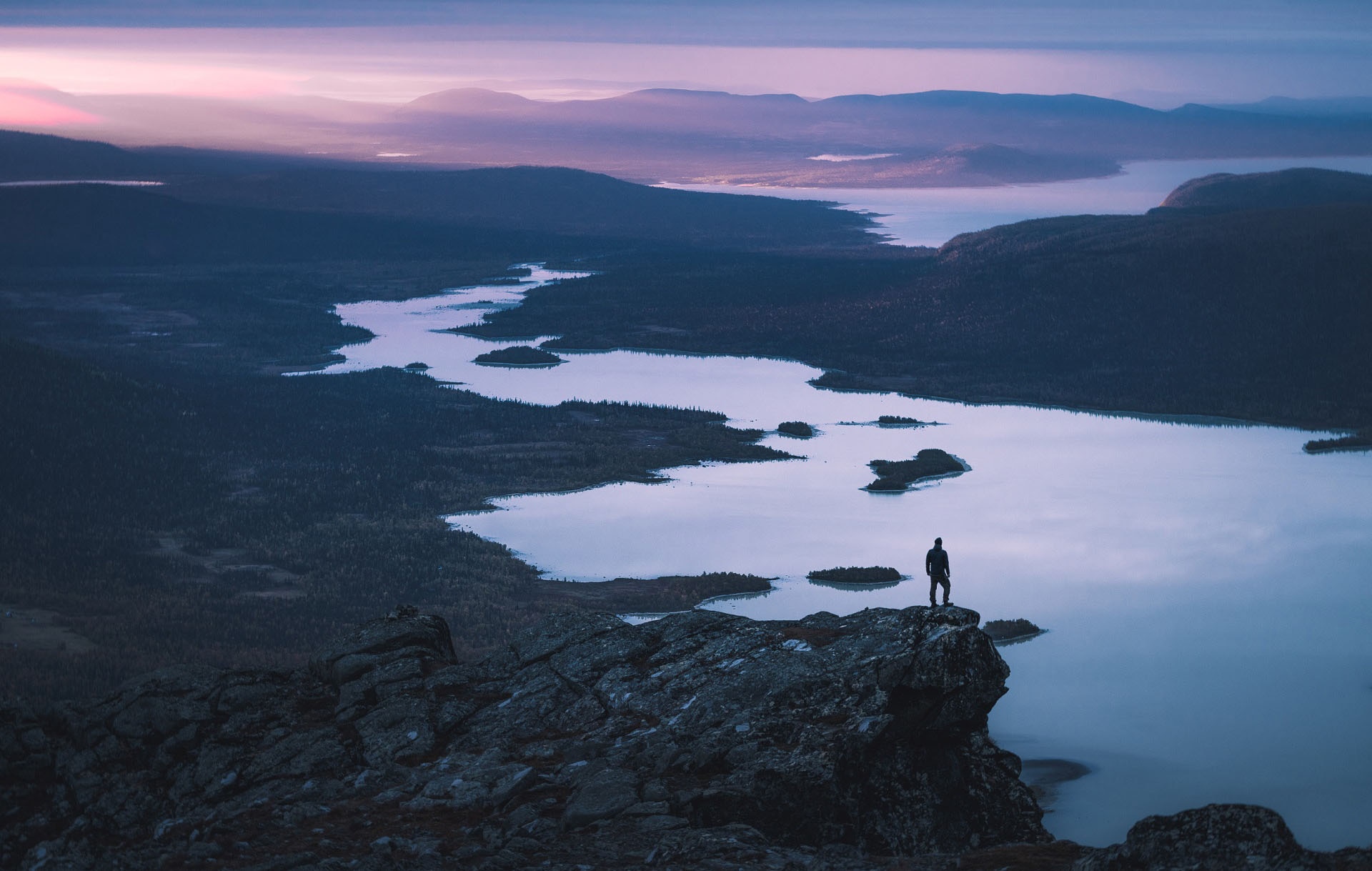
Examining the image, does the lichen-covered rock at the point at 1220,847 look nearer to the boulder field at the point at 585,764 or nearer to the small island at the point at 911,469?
the boulder field at the point at 585,764

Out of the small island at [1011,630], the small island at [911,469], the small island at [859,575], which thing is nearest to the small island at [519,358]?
the small island at [911,469]

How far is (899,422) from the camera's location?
7344 centimetres

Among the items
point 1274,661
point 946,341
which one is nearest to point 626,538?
point 1274,661

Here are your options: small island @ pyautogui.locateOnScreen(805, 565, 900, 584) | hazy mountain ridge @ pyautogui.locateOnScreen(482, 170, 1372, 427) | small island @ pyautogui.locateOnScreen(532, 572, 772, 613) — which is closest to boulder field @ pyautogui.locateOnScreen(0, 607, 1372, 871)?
small island @ pyautogui.locateOnScreen(532, 572, 772, 613)

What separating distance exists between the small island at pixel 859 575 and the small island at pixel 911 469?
526 inches

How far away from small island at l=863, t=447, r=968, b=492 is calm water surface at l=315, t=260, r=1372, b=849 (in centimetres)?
92

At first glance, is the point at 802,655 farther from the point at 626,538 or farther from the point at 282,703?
the point at 626,538

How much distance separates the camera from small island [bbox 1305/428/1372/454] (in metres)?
67.4

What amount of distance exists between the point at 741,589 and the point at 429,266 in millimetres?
132854

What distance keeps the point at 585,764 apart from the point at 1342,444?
62030 millimetres

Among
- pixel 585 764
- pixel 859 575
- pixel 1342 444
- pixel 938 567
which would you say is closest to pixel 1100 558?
pixel 859 575

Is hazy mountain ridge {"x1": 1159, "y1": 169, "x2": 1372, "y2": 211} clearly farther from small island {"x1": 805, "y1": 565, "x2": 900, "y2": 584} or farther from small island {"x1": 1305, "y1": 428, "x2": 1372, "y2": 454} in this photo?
small island {"x1": 805, "y1": 565, "x2": 900, "y2": 584}

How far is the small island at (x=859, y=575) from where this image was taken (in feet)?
141

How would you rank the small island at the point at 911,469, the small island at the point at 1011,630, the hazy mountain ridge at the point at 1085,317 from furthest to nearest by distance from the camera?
the hazy mountain ridge at the point at 1085,317, the small island at the point at 911,469, the small island at the point at 1011,630
